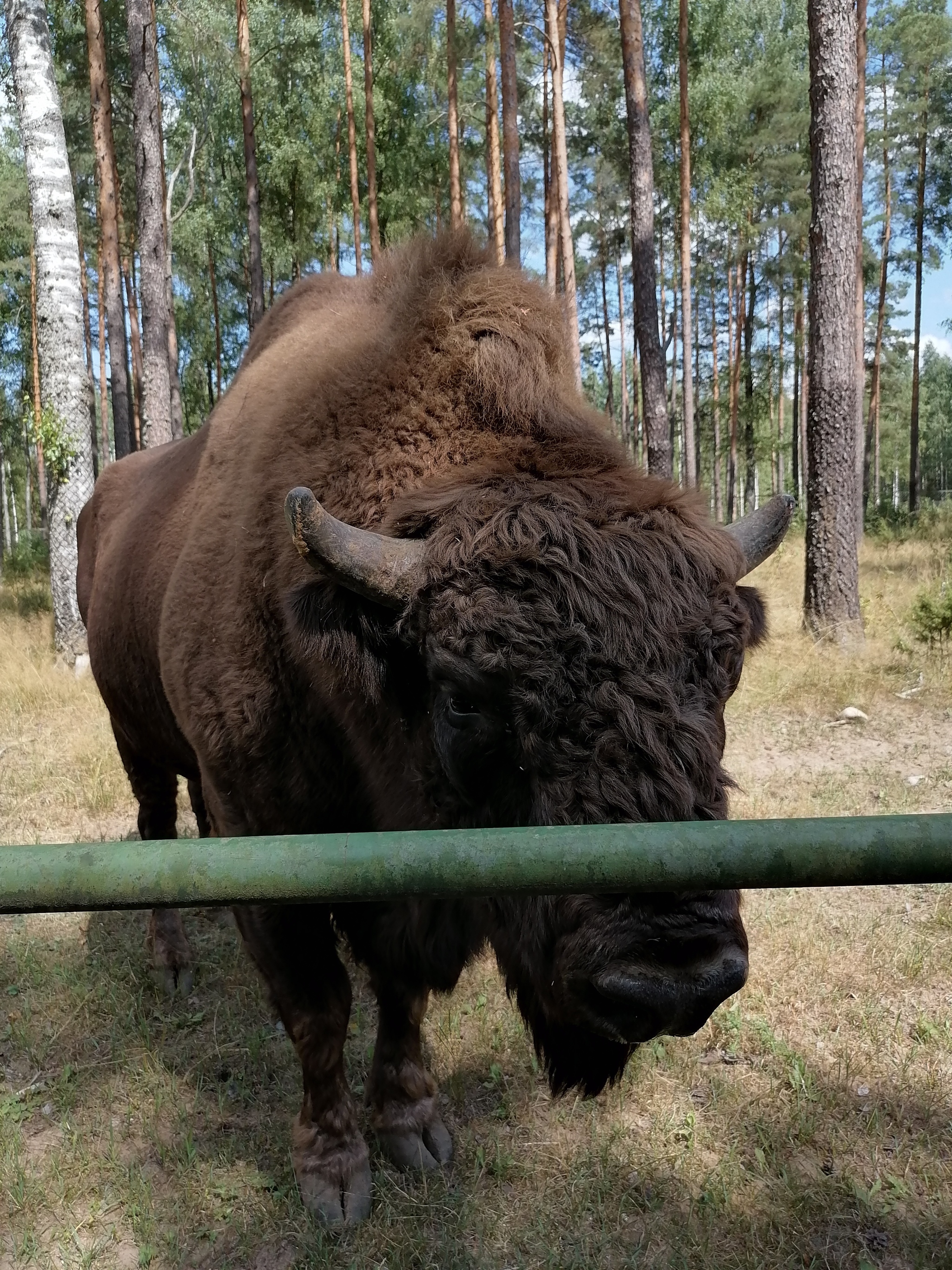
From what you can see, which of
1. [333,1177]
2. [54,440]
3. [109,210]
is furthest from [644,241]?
[333,1177]

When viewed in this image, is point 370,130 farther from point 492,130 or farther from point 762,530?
point 762,530

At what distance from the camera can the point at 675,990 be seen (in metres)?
1.57

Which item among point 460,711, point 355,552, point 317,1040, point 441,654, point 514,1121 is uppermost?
point 355,552

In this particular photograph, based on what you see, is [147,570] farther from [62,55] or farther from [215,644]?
[62,55]

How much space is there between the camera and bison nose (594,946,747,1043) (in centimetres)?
157

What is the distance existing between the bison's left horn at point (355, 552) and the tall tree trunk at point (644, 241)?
448 inches

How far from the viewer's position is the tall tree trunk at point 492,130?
17969 millimetres

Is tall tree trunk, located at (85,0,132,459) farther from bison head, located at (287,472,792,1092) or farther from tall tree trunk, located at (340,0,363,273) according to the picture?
bison head, located at (287,472,792,1092)

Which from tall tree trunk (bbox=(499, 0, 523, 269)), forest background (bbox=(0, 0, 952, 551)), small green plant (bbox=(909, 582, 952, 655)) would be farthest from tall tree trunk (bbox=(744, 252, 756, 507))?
small green plant (bbox=(909, 582, 952, 655))

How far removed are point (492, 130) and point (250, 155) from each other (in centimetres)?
566

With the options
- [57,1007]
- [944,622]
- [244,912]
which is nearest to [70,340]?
[57,1007]

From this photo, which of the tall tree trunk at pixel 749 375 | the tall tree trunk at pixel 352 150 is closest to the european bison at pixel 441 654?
the tall tree trunk at pixel 352 150

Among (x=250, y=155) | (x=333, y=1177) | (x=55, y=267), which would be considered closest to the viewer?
(x=333, y=1177)

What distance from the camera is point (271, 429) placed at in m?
2.76
